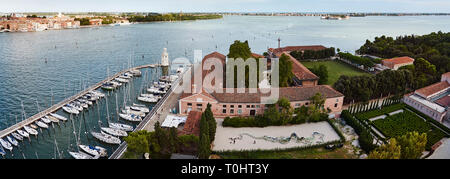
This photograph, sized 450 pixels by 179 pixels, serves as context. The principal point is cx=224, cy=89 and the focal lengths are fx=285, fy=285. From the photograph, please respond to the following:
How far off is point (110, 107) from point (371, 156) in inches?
1096

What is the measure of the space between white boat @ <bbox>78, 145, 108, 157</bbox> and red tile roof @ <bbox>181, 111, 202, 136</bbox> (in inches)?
267

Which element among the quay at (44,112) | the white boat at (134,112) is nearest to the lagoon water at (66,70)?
the quay at (44,112)

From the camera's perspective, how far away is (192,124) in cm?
2486

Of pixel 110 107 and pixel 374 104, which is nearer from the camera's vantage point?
pixel 374 104

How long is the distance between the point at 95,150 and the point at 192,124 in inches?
327

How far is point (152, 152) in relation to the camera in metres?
21.7

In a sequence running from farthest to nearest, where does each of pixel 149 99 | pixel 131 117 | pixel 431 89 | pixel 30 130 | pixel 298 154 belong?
pixel 149 99 < pixel 431 89 < pixel 131 117 < pixel 30 130 < pixel 298 154

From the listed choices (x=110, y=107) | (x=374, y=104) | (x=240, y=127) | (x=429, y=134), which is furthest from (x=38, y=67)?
(x=429, y=134)

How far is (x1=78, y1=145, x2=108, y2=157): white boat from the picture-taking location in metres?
23.5

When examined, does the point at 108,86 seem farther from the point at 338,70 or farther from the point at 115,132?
the point at 338,70

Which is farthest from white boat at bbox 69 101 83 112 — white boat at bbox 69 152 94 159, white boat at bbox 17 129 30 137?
white boat at bbox 69 152 94 159

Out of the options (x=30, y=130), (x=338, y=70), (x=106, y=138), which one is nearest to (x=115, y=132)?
(x=106, y=138)

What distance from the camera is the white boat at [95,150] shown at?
23.5m

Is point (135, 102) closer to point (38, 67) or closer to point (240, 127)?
point (240, 127)
